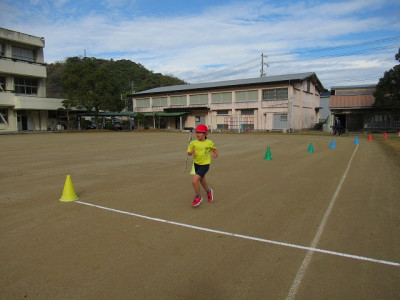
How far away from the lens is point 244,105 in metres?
41.8

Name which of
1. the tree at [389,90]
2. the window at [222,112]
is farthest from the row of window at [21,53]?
the tree at [389,90]

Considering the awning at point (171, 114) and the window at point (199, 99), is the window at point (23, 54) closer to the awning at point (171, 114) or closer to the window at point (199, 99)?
the awning at point (171, 114)

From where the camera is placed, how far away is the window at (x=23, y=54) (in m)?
41.8

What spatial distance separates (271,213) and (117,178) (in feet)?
15.5

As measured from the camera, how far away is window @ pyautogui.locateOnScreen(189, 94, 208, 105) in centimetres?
4619

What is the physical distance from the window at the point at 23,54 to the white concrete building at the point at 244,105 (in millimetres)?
18984

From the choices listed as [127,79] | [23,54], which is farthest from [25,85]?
[127,79]

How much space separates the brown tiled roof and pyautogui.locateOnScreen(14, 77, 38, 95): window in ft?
140

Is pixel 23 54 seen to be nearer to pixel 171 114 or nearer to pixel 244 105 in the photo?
pixel 171 114

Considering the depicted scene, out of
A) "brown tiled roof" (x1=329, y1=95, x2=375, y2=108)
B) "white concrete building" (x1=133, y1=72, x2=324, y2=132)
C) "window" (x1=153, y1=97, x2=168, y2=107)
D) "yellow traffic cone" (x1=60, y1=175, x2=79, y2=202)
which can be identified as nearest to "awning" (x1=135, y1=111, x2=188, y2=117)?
"white concrete building" (x1=133, y1=72, x2=324, y2=132)

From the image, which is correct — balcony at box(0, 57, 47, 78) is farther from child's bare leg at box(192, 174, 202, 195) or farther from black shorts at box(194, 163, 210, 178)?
child's bare leg at box(192, 174, 202, 195)

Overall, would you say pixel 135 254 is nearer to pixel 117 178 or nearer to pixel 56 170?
pixel 117 178

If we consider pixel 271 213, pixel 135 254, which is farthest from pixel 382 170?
pixel 135 254

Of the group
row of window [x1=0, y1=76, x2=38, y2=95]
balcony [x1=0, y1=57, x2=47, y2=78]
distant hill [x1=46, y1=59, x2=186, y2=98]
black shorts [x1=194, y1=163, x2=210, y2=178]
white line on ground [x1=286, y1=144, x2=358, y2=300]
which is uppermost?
distant hill [x1=46, y1=59, x2=186, y2=98]
